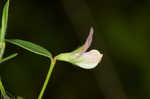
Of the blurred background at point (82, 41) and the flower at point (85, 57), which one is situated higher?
the flower at point (85, 57)

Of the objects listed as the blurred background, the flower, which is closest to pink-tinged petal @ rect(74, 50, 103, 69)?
the flower

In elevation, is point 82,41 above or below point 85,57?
below

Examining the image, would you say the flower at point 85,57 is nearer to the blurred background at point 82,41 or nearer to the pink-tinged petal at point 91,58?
the pink-tinged petal at point 91,58

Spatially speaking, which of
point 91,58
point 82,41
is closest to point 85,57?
point 91,58

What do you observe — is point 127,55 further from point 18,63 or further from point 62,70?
point 18,63

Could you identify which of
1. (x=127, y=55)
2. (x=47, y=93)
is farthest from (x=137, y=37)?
(x=47, y=93)

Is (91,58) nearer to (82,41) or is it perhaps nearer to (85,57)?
(85,57)

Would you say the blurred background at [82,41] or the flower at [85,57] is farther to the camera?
the blurred background at [82,41]

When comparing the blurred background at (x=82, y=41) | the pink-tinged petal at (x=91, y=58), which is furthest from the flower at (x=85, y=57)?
the blurred background at (x=82, y=41)
